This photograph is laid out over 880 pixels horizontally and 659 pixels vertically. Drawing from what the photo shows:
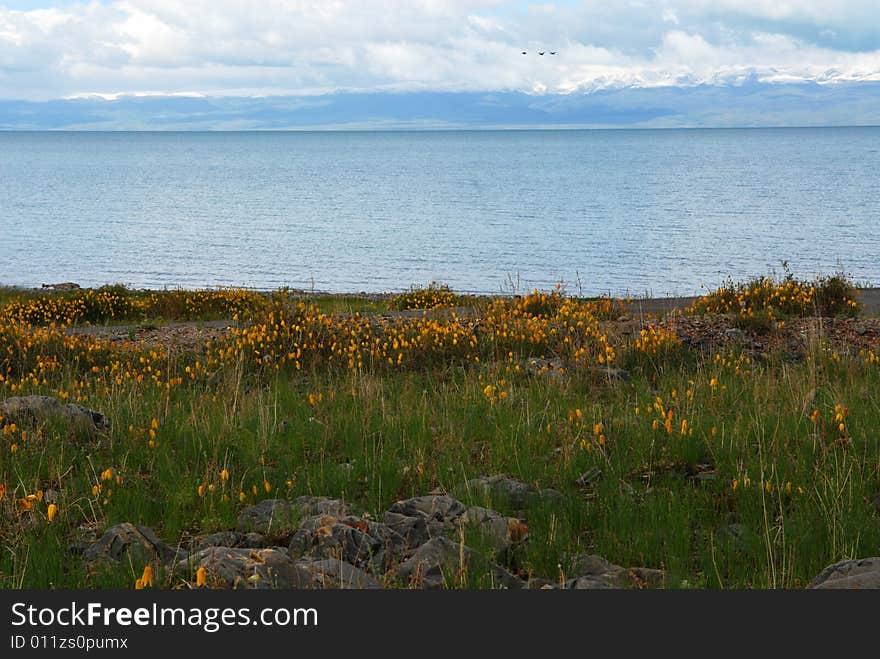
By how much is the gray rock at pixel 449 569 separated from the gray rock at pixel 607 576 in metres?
0.35

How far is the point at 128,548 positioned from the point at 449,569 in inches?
71.0

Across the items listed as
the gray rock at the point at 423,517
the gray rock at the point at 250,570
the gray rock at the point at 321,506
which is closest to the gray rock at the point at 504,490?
the gray rock at the point at 423,517

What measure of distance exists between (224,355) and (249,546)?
7.02m

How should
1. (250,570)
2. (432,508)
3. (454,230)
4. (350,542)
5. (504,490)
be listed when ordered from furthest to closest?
(454,230) < (504,490) < (432,508) < (350,542) < (250,570)

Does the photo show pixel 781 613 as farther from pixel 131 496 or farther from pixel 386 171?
pixel 386 171

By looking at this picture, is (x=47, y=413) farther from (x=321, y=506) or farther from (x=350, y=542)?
(x=350, y=542)

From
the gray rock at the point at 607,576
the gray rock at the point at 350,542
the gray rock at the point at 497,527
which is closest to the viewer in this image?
the gray rock at the point at 607,576

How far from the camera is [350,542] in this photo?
16.0 ft

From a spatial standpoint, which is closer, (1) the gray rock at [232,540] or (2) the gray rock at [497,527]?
(2) the gray rock at [497,527]

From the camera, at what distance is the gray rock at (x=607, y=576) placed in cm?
430

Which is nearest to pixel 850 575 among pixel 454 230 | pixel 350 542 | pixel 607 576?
pixel 607 576

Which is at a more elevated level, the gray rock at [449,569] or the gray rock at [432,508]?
the gray rock at [449,569]

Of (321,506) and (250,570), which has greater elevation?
(250,570)

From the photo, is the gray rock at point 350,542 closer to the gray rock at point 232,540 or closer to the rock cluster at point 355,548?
the rock cluster at point 355,548
